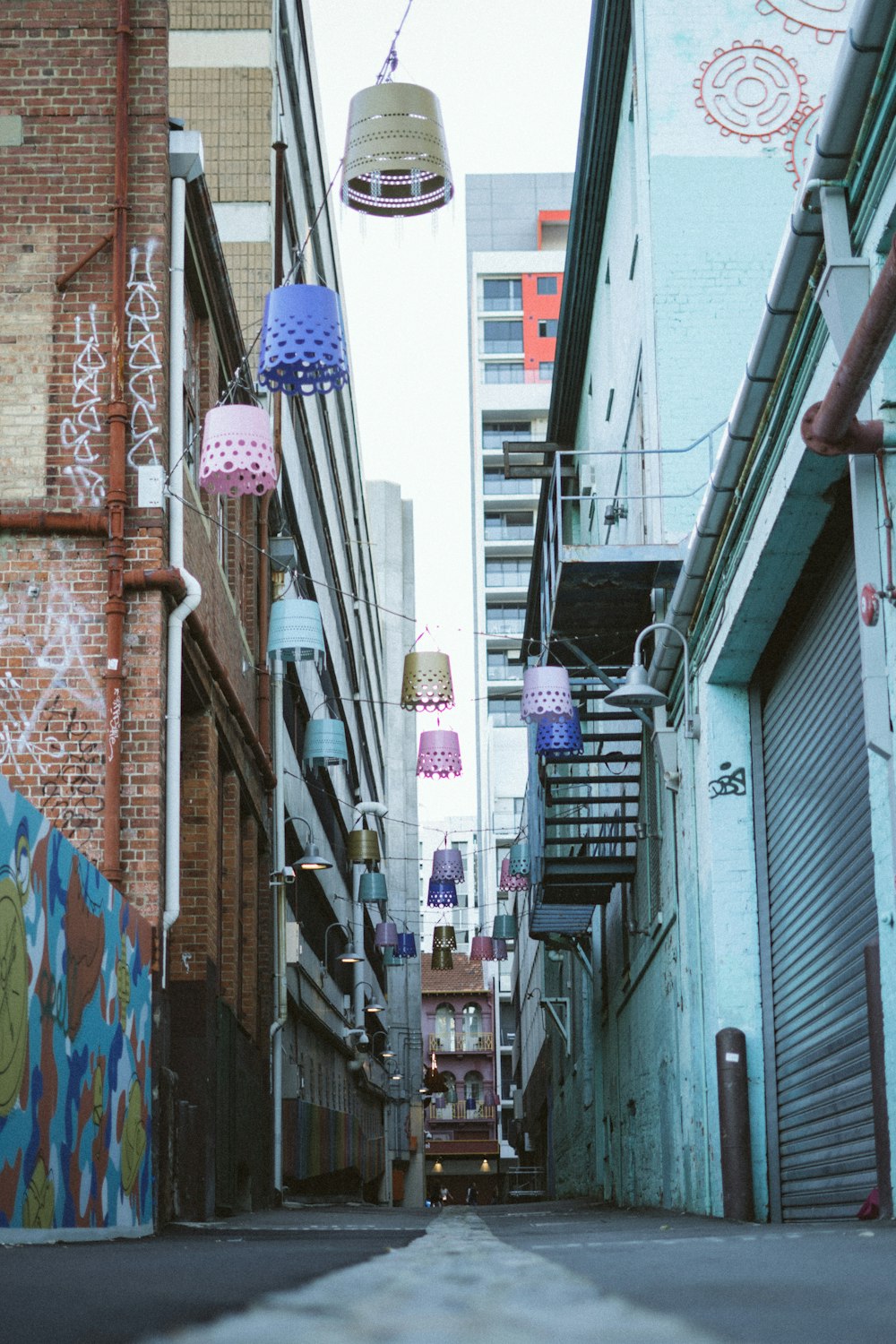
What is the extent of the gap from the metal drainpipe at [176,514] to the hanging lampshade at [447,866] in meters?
13.0

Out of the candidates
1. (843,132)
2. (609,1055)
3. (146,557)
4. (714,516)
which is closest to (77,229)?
(146,557)

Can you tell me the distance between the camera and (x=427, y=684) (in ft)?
52.2

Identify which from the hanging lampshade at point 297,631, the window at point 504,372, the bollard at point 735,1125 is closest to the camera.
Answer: the bollard at point 735,1125

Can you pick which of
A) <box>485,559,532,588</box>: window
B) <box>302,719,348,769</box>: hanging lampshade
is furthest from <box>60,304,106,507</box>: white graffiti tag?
<box>485,559,532,588</box>: window

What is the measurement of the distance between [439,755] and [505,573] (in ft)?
203

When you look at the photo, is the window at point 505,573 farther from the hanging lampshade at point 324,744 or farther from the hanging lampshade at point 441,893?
the hanging lampshade at point 324,744

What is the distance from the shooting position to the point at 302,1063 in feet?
81.4

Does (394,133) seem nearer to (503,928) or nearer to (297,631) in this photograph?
(297,631)

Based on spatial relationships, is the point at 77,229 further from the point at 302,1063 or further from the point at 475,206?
the point at 475,206

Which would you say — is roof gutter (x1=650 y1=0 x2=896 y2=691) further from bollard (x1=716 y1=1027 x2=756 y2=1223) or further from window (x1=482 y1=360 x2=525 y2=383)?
window (x1=482 y1=360 x2=525 y2=383)

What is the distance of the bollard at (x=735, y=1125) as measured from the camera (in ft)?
38.5

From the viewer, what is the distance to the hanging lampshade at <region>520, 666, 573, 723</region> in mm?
15094

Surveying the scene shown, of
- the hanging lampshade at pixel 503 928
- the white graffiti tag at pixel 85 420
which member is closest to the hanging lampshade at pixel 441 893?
the hanging lampshade at pixel 503 928

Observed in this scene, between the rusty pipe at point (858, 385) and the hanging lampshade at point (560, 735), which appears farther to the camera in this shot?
the hanging lampshade at point (560, 735)
